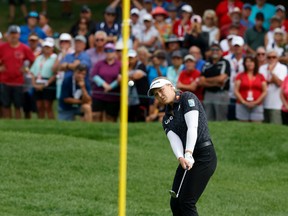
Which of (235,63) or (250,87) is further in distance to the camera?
(235,63)

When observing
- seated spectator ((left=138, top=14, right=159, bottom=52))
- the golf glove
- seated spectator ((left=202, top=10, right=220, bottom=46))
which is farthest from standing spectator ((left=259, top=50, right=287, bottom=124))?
the golf glove

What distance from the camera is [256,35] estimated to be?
2123cm

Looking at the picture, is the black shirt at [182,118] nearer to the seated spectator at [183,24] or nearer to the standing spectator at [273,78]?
the standing spectator at [273,78]

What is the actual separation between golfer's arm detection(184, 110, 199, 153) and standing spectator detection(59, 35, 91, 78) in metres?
9.42

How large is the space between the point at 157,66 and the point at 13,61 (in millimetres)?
3240

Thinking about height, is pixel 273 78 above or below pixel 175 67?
below

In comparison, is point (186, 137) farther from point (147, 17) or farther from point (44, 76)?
point (147, 17)

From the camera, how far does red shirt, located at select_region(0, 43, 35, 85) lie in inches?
810

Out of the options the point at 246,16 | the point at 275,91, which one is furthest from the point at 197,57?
the point at 246,16

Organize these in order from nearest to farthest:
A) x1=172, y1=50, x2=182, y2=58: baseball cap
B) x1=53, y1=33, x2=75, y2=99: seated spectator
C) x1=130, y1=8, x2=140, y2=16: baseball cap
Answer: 1. x1=172, y1=50, x2=182, y2=58: baseball cap
2. x1=53, y1=33, x2=75, y2=99: seated spectator
3. x1=130, y1=8, x2=140, y2=16: baseball cap

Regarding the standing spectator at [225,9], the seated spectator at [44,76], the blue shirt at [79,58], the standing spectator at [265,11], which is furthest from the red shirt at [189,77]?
the standing spectator at [225,9]

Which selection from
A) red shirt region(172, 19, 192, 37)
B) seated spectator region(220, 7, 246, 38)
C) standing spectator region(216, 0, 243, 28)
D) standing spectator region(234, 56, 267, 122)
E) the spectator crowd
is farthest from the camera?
standing spectator region(216, 0, 243, 28)

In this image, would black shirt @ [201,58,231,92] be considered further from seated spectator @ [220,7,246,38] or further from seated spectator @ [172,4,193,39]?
seated spectator @ [172,4,193,39]

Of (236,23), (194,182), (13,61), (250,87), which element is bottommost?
(194,182)
